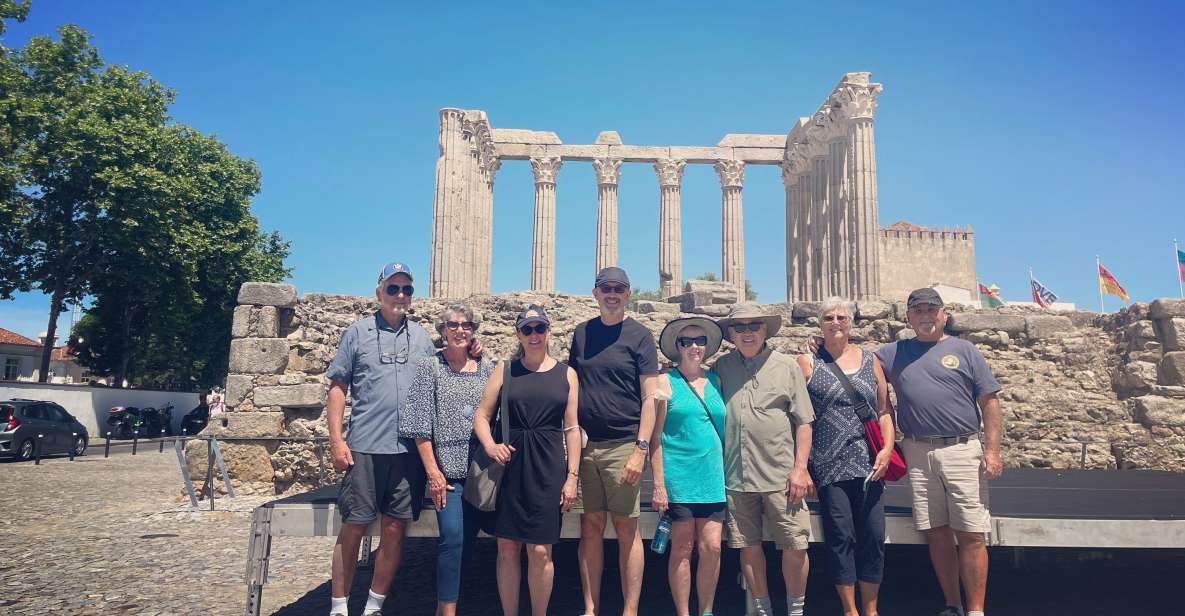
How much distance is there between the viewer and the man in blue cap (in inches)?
172

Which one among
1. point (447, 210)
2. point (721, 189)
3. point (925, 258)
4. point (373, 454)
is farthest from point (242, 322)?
point (925, 258)

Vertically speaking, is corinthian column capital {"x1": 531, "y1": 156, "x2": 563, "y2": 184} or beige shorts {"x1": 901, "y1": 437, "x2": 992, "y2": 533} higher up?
corinthian column capital {"x1": 531, "y1": 156, "x2": 563, "y2": 184}

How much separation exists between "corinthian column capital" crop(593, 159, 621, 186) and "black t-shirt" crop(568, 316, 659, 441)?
21558mm

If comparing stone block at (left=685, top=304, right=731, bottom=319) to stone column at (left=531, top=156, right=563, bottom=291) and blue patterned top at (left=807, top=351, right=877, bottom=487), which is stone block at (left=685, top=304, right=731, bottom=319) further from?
stone column at (left=531, top=156, right=563, bottom=291)

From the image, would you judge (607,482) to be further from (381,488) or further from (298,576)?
(298,576)

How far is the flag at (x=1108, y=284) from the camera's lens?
25422 mm

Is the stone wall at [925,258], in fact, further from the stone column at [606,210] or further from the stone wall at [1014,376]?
the stone wall at [1014,376]

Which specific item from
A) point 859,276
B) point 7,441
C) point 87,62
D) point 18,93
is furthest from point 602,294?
point 87,62

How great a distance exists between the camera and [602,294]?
4.58m

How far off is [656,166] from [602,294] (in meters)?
22.3

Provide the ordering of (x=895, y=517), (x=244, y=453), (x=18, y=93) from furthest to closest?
(x=18, y=93)
(x=244, y=453)
(x=895, y=517)

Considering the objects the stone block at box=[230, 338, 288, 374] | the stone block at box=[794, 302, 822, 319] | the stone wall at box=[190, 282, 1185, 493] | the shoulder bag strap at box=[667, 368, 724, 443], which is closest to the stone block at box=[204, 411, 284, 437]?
the stone wall at box=[190, 282, 1185, 493]

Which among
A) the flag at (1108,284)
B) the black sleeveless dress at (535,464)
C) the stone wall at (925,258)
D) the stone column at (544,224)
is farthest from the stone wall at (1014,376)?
the stone wall at (925,258)

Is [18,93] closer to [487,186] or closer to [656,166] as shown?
[487,186]
